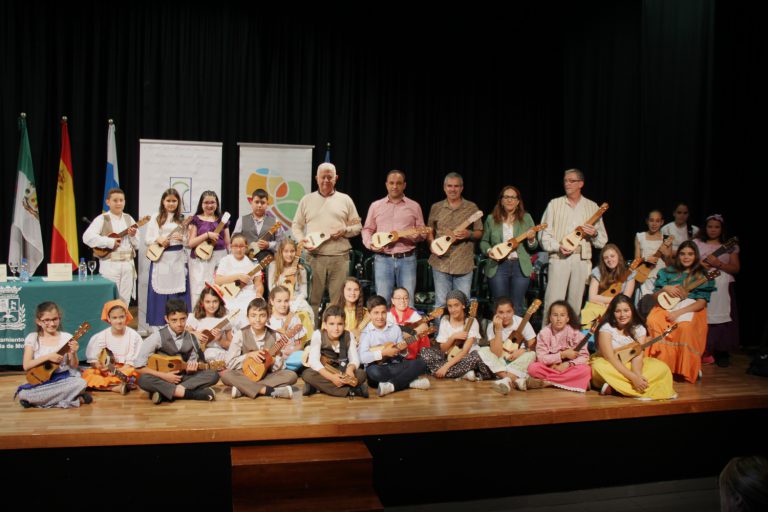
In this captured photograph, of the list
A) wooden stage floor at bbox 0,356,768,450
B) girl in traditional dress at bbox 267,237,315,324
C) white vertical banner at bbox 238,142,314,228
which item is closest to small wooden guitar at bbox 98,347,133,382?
wooden stage floor at bbox 0,356,768,450

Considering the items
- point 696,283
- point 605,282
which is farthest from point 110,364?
point 696,283

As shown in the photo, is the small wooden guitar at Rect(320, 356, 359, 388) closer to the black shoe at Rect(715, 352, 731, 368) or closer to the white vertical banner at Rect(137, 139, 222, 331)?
the black shoe at Rect(715, 352, 731, 368)

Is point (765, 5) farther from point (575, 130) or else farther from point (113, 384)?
point (113, 384)

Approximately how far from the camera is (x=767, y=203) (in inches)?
245

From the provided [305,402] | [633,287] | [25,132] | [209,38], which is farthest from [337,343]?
[209,38]

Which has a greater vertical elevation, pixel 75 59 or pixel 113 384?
pixel 75 59

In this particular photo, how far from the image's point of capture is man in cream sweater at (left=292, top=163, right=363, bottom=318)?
18.4ft

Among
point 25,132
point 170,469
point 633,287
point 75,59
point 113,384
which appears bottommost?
point 170,469

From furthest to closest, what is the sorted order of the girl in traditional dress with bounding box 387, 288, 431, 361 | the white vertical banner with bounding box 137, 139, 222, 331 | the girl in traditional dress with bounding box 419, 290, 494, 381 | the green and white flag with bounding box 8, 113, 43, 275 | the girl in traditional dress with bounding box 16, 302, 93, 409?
the white vertical banner with bounding box 137, 139, 222, 331 < the green and white flag with bounding box 8, 113, 43, 275 < the girl in traditional dress with bounding box 387, 288, 431, 361 < the girl in traditional dress with bounding box 419, 290, 494, 381 < the girl in traditional dress with bounding box 16, 302, 93, 409

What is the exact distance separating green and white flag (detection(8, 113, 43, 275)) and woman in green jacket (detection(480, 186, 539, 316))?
3.93 m

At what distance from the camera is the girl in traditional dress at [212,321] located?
190 inches

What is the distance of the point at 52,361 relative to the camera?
4219mm

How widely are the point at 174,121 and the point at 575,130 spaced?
4609mm

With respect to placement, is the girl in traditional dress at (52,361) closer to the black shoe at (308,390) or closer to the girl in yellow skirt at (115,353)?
the girl in yellow skirt at (115,353)
